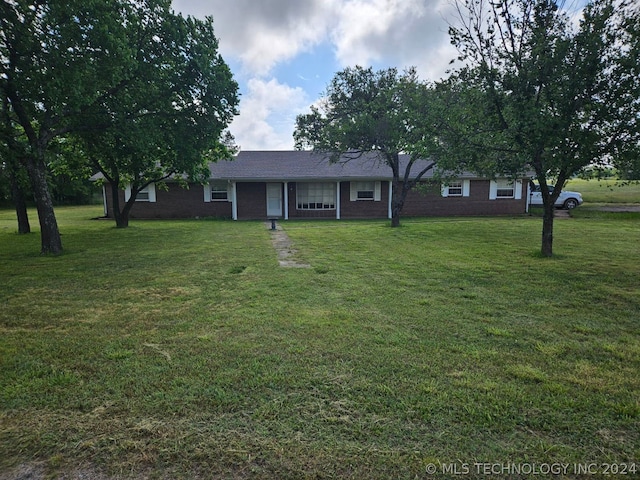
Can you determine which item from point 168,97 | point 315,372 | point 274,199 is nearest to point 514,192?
point 274,199

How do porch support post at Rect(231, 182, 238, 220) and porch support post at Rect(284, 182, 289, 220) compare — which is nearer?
porch support post at Rect(231, 182, 238, 220)

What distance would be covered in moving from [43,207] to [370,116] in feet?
33.8

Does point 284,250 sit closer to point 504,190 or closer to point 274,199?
point 274,199

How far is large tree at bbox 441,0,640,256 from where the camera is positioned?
6.66 metres

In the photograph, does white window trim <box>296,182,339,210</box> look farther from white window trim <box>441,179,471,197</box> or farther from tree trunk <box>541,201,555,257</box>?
tree trunk <box>541,201,555,257</box>

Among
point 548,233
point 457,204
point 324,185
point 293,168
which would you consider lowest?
point 548,233

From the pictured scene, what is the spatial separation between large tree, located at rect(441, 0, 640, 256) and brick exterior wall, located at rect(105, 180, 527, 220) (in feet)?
40.1

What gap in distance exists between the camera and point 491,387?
2754mm

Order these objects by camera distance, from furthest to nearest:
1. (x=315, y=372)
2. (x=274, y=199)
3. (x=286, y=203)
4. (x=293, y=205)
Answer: (x=274, y=199), (x=293, y=205), (x=286, y=203), (x=315, y=372)

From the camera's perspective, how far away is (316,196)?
20.5 metres

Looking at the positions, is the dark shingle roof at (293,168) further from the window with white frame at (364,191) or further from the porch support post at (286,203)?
the porch support post at (286,203)

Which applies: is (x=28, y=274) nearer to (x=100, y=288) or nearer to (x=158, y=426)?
(x=100, y=288)

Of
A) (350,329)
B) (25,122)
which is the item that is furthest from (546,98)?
(25,122)

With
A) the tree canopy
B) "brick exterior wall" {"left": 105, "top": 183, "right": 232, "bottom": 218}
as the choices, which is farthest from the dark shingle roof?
the tree canopy
